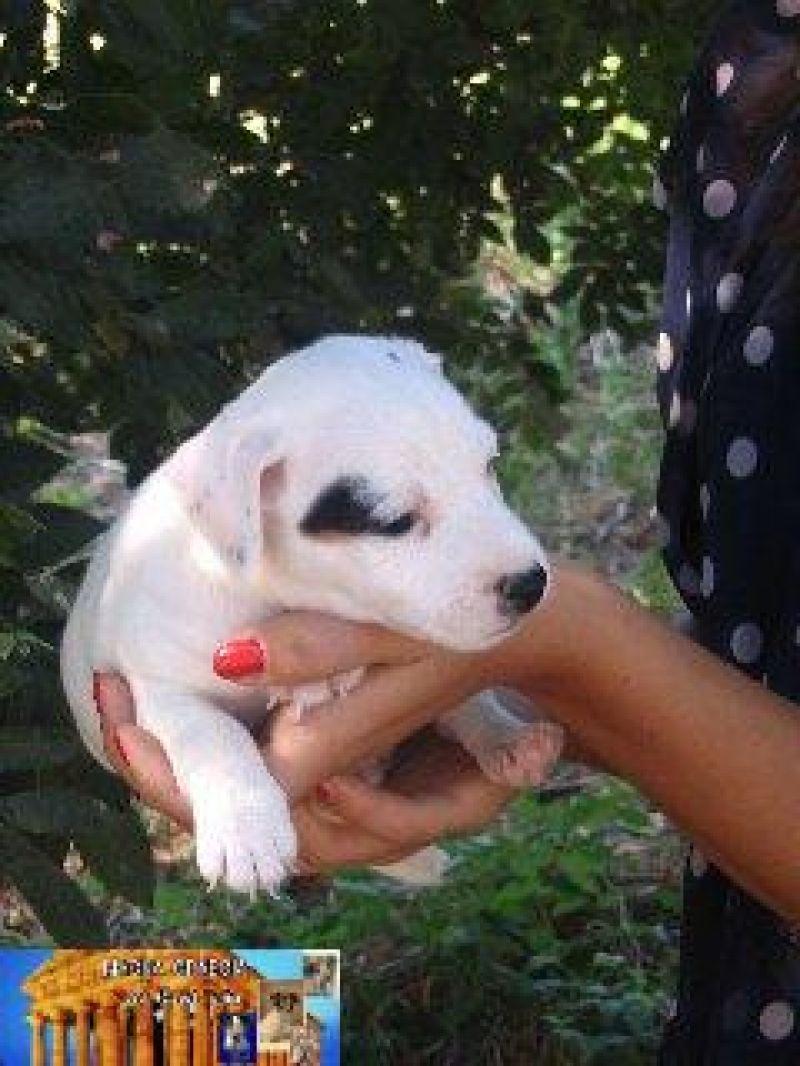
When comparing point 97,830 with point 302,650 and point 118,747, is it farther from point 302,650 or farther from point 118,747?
point 302,650

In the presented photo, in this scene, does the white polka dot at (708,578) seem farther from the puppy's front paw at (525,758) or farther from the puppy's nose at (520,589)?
the puppy's nose at (520,589)

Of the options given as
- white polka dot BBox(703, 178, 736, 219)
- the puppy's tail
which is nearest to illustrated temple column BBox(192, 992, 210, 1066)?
the puppy's tail

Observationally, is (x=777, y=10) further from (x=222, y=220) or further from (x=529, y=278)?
(x=529, y=278)

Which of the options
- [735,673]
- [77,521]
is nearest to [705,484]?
[735,673]

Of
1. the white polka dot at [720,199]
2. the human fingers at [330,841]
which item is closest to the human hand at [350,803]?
the human fingers at [330,841]

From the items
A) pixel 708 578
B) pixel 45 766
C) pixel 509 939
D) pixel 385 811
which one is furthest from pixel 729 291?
pixel 509 939

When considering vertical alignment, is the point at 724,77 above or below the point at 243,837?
above
